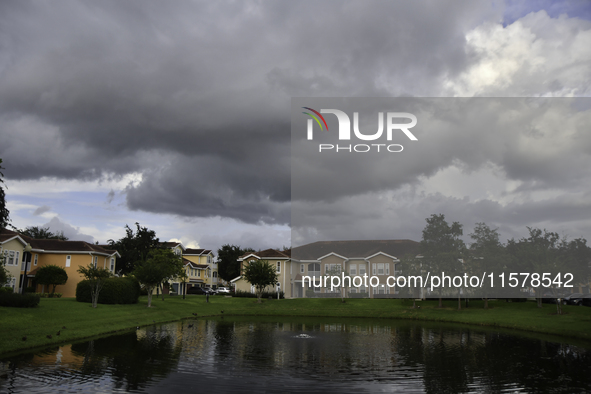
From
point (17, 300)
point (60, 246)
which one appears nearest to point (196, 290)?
point (60, 246)

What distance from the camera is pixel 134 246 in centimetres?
8188

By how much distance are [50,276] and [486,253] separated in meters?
57.6

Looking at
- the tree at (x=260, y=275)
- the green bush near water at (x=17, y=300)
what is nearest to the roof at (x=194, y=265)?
the tree at (x=260, y=275)

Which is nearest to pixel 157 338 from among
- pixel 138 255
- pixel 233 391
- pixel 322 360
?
pixel 322 360

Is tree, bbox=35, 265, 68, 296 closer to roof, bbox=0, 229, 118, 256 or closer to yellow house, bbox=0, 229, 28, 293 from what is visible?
yellow house, bbox=0, 229, 28, 293

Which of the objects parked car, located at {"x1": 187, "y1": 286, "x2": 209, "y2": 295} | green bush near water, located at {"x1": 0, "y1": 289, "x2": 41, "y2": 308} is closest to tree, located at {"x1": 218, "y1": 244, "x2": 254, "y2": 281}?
parked car, located at {"x1": 187, "y1": 286, "x2": 209, "y2": 295}

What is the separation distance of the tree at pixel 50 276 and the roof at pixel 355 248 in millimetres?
42616

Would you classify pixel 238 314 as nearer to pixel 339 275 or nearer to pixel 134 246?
pixel 339 275

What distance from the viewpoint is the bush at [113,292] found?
4612 centimetres

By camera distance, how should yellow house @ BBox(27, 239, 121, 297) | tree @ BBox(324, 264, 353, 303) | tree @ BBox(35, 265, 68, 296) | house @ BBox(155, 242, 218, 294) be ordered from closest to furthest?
tree @ BBox(35, 265, 68, 296) < yellow house @ BBox(27, 239, 121, 297) < tree @ BBox(324, 264, 353, 303) < house @ BBox(155, 242, 218, 294)

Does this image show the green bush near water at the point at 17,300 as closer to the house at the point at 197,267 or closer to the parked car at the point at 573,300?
the house at the point at 197,267

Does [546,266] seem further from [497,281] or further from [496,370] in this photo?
[496,370]

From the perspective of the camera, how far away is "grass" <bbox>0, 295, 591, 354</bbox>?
88.1ft

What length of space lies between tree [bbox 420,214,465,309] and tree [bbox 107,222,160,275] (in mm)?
48791
